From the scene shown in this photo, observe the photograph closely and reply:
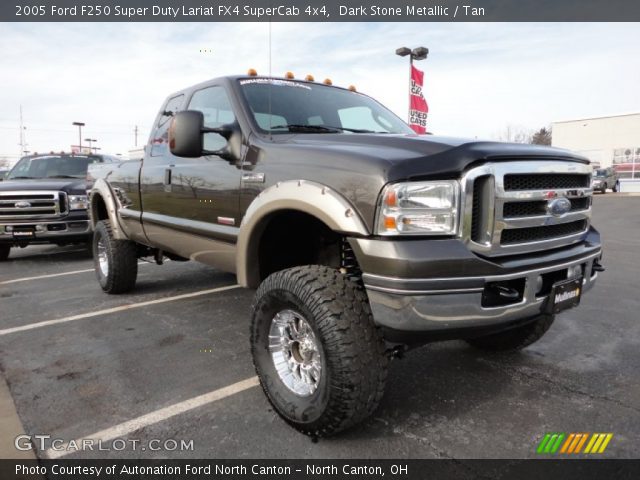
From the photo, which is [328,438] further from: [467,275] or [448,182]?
[448,182]

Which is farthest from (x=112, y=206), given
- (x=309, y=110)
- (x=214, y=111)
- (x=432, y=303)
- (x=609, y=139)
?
(x=609, y=139)

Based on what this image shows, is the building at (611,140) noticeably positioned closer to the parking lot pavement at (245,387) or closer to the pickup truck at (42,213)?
the pickup truck at (42,213)

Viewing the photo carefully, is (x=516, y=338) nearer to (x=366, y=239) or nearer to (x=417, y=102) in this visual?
(x=366, y=239)

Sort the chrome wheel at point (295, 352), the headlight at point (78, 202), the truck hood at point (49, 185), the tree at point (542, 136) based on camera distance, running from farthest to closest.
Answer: the tree at point (542, 136) < the headlight at point (78, 202) < the truck hood at point (49, 185) < the chrome wheel at point (295, 352)

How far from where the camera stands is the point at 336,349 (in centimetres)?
209

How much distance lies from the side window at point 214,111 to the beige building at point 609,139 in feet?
110

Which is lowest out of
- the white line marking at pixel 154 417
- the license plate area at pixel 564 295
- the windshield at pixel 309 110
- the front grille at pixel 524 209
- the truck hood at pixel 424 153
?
the white line marking at pixel 154 417

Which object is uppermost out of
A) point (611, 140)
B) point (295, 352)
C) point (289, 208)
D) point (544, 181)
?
point (611, 140)

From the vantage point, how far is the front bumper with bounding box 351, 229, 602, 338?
1.96 m

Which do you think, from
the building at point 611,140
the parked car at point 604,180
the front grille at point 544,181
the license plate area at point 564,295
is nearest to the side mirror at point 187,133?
the front grille at point 544,181

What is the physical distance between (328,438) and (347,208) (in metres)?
1.14

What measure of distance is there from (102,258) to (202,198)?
2.76 metres

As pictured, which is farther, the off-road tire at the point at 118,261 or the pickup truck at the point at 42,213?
the pickup truck at the point at 42,213

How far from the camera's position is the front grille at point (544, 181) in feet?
7.32
